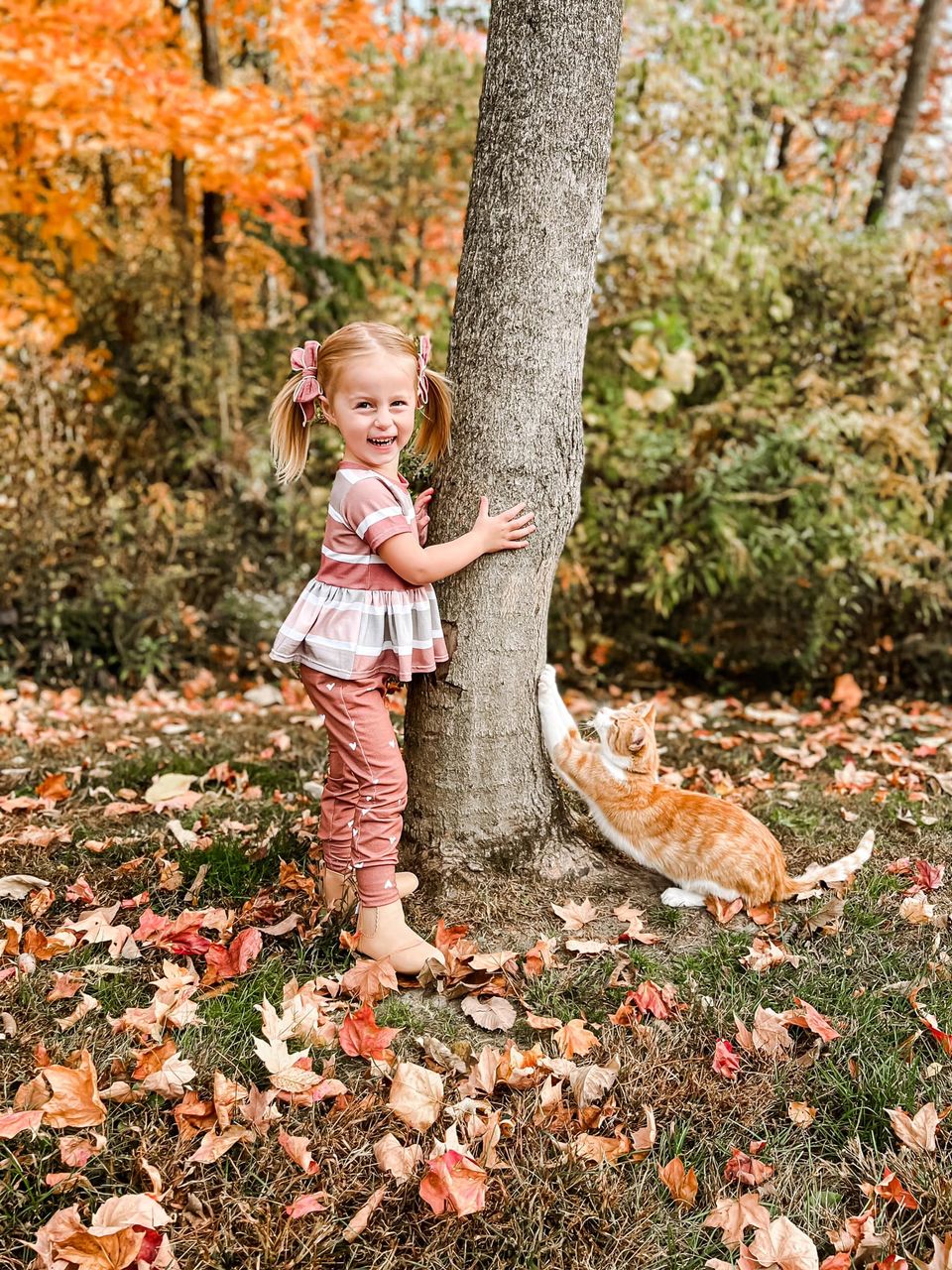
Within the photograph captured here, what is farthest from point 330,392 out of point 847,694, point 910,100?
point 910,100

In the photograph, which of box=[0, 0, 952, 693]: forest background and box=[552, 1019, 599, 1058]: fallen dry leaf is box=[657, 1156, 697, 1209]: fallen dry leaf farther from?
box=[0, 0, 952, 693]: forest background

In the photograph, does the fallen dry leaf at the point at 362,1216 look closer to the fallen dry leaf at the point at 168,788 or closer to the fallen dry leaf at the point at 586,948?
the fallen dry leaf at the point at 586,948

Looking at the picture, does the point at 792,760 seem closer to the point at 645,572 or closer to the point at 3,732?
the point at 645,572

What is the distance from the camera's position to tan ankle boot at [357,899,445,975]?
253 centimetres

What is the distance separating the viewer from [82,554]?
6.04 metres

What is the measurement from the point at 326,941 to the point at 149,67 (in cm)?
622

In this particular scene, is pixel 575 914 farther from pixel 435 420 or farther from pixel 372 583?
pixel 435 420

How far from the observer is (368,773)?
261cm

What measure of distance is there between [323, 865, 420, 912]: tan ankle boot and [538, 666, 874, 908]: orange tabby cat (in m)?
0.59

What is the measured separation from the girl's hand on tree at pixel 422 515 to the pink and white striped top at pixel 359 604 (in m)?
0.10

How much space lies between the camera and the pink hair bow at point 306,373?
2584mm

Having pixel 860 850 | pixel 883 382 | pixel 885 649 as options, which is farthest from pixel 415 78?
pixel 860 850

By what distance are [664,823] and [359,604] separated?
114cm

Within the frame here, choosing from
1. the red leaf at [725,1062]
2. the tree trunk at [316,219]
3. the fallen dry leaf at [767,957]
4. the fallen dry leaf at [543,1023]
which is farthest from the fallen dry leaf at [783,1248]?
the tree trunk at [316,219]
